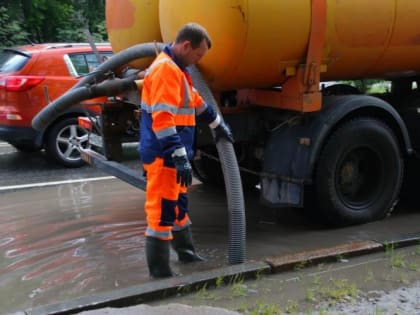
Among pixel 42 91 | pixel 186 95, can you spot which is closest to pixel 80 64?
pixel 42 91

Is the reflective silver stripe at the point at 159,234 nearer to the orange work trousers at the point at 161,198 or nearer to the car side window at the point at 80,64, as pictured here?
the orange work trousers at the point at 161,198

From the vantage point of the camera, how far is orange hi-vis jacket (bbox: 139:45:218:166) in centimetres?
362

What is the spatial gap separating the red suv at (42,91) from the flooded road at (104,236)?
153cm

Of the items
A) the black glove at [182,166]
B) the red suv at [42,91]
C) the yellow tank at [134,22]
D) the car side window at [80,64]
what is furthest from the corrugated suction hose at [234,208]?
the car side window at [80,64]

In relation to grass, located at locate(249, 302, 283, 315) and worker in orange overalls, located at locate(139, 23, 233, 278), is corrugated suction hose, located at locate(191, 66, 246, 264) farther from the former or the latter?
grass, located at locate(249, 302, 283, 315)

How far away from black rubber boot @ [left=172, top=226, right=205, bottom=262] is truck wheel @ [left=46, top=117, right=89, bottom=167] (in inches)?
171

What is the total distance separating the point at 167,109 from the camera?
11.9ft

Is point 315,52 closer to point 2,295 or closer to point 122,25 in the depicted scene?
point 122,25

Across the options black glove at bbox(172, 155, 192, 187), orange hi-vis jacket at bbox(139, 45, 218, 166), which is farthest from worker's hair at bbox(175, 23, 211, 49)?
black glove at bbox(172, 155, 192, 187)

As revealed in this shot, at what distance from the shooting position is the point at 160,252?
3973mm

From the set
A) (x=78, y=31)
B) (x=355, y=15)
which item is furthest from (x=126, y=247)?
(x=78, y=31)

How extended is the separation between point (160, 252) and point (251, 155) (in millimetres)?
1800

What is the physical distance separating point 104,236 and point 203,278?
167cm

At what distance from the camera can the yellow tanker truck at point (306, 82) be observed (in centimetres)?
436
